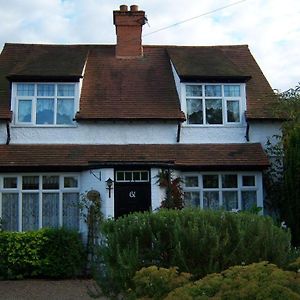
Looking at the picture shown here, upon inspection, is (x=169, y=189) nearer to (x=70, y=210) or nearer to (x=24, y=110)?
(x=70, y=210)

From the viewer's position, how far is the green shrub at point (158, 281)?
7336mm

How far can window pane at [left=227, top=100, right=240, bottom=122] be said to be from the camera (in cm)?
1920

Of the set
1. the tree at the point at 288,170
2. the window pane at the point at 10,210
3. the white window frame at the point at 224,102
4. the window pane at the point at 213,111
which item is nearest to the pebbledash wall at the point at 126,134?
the white window frame at the point at 224,102

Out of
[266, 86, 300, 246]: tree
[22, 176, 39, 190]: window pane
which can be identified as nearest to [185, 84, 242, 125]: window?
[266, 86, 300, 246]: tree

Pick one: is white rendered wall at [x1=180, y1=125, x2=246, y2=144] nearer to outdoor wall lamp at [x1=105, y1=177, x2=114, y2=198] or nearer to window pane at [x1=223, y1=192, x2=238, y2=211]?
window pane at [x1=223, y1=192, x2=238, y2=211]

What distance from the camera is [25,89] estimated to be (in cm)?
1878

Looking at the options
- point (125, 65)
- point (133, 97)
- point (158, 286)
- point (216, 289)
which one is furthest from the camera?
point (125, 65)

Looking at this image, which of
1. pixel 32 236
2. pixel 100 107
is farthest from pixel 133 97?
pixel 32 236

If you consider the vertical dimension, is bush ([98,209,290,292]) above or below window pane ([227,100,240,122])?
below

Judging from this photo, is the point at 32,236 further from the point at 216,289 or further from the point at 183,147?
the point at 216,289

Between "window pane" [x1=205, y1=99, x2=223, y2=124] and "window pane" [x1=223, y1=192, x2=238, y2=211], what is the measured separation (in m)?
2.43

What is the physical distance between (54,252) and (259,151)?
7280 mm

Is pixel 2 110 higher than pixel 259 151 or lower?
higher

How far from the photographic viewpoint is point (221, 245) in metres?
9.27
